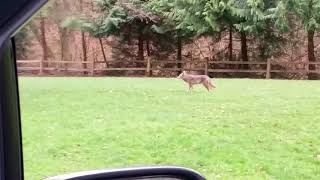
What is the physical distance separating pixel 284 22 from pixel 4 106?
2892 millimetres

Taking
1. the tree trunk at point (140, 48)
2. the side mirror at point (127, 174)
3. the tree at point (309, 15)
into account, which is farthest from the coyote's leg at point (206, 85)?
the side mirror at point (127, 174)

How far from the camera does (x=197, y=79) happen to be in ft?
11.7

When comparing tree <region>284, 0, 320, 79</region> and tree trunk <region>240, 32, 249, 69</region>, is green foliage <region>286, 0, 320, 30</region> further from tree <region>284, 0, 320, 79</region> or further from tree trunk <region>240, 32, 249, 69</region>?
tree trunk <region>240, 32, 249, 69</region>

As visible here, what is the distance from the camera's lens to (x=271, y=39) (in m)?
3.27

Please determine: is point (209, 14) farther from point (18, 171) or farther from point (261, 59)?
point (18, 171)

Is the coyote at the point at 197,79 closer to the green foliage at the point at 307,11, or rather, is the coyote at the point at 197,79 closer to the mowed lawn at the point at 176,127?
the mowed lawn at the point at 176,127

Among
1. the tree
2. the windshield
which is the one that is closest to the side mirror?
the windshield

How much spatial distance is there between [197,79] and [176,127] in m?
0.79

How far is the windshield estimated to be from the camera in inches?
87.8

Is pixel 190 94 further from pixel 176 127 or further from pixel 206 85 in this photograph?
pixel 176 127

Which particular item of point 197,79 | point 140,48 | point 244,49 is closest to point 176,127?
point 140,48

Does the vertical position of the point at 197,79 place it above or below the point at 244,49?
below

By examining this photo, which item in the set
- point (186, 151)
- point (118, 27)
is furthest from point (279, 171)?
point (118, 27)

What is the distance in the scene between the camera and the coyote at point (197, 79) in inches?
136
